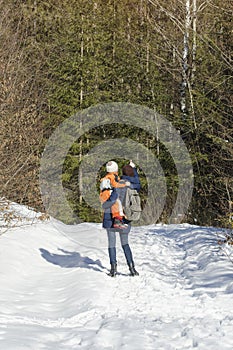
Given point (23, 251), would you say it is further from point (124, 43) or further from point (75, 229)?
point (124, 43)

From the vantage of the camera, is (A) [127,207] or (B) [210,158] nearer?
(A) [127,207]

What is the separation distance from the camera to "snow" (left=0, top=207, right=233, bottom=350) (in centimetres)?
519

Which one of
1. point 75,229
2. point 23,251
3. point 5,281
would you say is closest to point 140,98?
point 75,229

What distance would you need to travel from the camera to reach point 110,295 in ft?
23.6

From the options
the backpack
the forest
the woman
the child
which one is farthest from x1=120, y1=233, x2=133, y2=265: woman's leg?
the forest

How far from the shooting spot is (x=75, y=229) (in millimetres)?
14781

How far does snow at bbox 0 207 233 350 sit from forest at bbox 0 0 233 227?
5707mm

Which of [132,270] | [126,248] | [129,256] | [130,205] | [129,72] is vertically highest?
[129,72]

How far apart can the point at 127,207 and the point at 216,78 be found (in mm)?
7795

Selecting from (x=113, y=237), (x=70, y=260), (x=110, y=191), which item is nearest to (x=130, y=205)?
(x=110, y=191)

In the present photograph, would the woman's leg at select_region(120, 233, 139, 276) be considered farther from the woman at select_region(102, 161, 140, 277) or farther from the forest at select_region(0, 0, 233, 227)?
the forest at select_region(0, 0, 233, 227)

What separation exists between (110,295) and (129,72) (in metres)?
16.0

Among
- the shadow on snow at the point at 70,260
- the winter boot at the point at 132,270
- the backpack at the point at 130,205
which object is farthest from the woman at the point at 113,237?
the shadow on snow at the point at 70,260

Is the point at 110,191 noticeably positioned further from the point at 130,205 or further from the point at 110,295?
the point at 110,295
